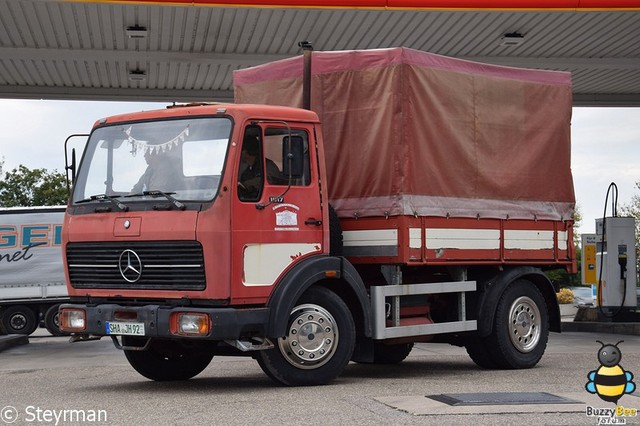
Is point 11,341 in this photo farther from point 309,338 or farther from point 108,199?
point 309,338

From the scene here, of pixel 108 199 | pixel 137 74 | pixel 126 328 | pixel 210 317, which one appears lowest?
pixel 126 328

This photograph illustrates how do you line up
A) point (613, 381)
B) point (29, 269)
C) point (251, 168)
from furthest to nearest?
point (29, 269), point (251, 168), point (613, 381)

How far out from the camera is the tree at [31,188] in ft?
199

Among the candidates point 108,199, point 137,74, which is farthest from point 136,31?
point 108,199

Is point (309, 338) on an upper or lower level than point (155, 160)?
lower

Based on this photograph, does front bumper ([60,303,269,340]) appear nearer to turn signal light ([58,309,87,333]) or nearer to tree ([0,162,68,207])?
turn signal light ([58,309,87,333])

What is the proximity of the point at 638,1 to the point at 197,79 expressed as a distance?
9356 millimetres

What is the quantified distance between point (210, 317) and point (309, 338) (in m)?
1.11

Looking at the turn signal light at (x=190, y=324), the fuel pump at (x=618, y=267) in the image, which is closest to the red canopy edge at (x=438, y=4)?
the fuel pump at (x=618, y=267)

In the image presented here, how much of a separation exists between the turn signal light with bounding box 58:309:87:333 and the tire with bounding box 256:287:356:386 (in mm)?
1801

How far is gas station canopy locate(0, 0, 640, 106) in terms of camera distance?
17766mm

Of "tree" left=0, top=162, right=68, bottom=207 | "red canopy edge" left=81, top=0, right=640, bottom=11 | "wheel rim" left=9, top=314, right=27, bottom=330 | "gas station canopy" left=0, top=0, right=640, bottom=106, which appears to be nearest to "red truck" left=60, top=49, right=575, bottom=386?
"red canopy edge" left=81, top=0, right=640, bottom=11

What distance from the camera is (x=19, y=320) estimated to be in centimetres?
2692

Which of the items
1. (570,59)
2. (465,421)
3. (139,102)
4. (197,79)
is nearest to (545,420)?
(465,421)
